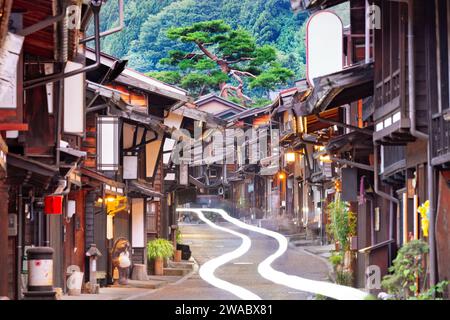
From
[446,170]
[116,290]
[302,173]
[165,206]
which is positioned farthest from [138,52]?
[446,170]

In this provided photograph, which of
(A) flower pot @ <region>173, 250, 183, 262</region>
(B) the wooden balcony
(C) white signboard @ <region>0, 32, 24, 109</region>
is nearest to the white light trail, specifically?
(A) flower pot @ <region>173, 250, 183, 262</region>

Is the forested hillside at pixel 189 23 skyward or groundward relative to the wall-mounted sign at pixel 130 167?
skyward

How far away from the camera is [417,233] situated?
2480cm

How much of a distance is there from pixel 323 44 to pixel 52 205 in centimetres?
950

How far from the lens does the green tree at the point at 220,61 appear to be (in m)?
86.9

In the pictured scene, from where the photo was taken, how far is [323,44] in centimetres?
3194

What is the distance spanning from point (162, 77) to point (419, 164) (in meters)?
62.0

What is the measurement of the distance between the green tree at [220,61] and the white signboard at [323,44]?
52062mm

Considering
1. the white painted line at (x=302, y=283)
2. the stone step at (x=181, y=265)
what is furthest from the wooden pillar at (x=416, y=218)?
the stone step at (x=181, y=265)

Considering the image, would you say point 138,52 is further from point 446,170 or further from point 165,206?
point 446,170

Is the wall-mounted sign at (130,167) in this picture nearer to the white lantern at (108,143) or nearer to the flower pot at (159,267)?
the white lantern at (108,143)

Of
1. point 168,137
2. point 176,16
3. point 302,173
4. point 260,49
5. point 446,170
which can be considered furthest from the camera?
point 176,16
